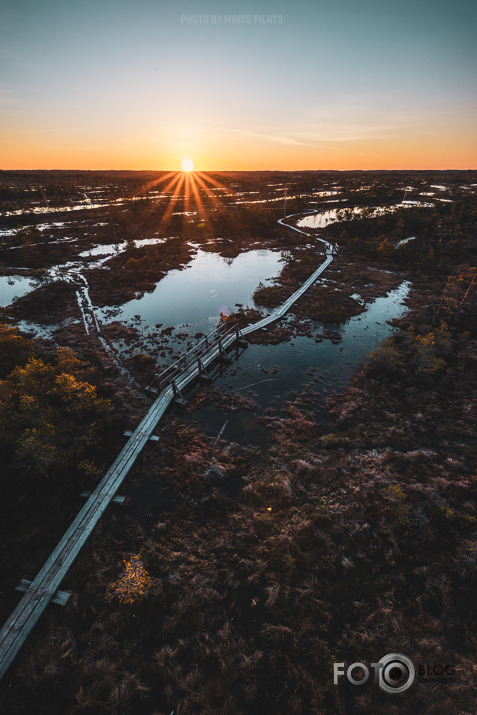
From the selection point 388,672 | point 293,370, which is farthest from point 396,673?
point 293,370

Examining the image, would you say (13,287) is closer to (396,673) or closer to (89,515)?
(89,515)

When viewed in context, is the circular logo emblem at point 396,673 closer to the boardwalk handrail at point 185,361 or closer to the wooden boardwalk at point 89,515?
the wooden boardwalk at point 89,515

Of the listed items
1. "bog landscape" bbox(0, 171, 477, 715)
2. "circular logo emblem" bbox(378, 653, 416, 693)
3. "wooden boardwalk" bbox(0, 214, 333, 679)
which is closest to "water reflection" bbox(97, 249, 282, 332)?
"bog landscape" bbox(0, 171, 477, 715)

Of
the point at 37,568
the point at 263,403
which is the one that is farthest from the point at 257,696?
the point at 263,403

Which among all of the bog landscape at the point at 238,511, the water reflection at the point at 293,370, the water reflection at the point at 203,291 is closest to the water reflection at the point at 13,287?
the bog landscape at the point at 238,511

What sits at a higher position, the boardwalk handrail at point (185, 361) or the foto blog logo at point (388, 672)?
the boardwalk handrail at point (185, 361)
